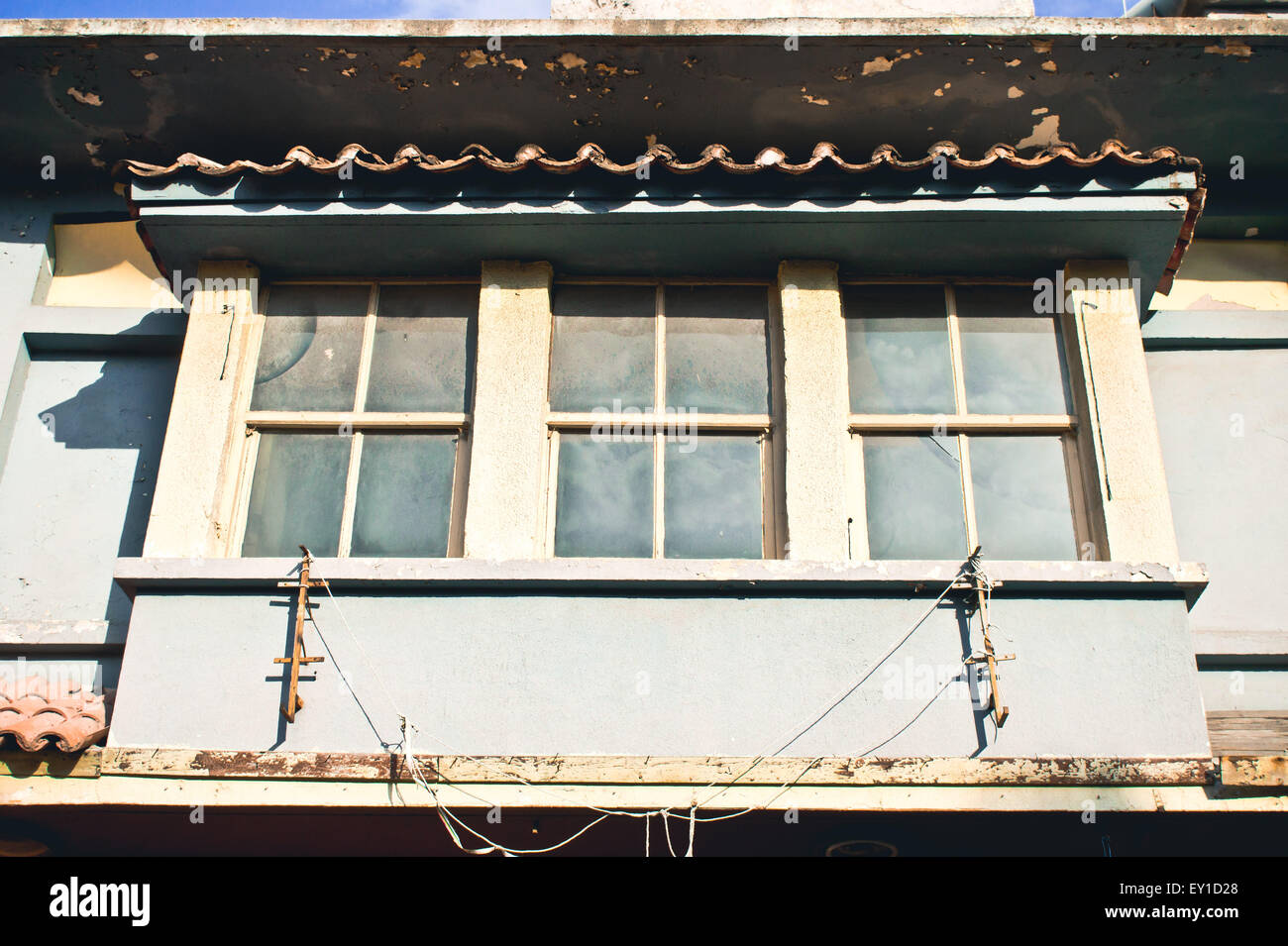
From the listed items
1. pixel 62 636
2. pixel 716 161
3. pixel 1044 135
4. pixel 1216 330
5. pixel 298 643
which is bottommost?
pixel 298 643

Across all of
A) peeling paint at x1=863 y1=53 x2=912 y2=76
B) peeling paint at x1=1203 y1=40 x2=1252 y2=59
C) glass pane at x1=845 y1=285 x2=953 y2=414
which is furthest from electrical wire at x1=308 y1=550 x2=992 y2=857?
peeling paint at x1=1203 y1=40 x2=1252 y2=59

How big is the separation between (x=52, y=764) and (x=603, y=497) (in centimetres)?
249

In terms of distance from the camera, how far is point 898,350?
5527mm

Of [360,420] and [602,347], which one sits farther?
[602,347]

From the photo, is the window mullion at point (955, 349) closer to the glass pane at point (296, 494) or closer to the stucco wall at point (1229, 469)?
the stucco wall at point (1229, 469)

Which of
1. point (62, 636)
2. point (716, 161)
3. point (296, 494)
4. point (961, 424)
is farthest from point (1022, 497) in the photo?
point (62, 636)

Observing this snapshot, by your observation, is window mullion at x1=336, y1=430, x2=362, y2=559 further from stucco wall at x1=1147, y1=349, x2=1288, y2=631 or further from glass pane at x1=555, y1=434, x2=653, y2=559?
stucco wall at x1=1147, y1=349, x2=1288, y2=631

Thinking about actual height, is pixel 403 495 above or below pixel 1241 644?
above

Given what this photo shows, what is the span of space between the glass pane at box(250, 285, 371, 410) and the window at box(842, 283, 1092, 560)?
97.1 inches

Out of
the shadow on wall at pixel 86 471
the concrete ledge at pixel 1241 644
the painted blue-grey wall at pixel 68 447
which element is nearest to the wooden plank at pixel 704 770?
the concrete ledge at pixel 1241 644

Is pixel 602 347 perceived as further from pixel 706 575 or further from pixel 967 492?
pixel 967 492

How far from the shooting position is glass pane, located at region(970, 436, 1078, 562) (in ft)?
16.7

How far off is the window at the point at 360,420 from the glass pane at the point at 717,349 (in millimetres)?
1016

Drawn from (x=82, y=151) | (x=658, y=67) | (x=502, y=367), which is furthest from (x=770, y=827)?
(x=82, y=151)
